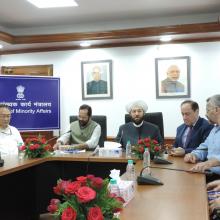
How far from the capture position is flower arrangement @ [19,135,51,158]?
3395 millimetres

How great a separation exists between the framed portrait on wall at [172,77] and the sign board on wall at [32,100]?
1.65 m

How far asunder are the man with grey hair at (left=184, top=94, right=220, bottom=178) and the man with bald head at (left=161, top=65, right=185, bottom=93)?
2.19 m

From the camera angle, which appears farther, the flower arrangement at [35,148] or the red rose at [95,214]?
the flower arrangement at [35,148]

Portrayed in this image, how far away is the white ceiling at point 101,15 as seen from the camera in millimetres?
4445

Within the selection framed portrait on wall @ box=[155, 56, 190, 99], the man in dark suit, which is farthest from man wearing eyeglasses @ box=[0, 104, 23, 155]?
framed portrait on wall @ box=[155, 56, 190, 99]

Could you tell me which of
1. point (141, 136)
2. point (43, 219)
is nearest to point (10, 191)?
point (43, 219)

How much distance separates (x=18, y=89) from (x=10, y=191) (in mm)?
2535

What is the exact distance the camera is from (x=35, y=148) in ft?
11.1

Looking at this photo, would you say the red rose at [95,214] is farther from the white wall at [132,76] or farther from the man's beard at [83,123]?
the white wall at [132,76]

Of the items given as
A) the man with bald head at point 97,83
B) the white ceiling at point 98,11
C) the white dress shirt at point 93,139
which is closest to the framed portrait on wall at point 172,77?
the white ceiling at point 98,11

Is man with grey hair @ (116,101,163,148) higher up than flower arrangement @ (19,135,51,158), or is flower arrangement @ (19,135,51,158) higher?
man with grey hair @ (116,101,163,148)

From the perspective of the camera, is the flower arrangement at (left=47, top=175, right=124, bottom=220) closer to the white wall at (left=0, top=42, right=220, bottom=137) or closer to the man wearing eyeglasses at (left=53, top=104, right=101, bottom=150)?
the man wearing eyeglasses at (left=53, top=104, right=101, bottom=150)

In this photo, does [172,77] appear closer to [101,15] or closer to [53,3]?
[101,15]

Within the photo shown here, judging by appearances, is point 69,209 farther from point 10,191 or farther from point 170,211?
point 10,191
